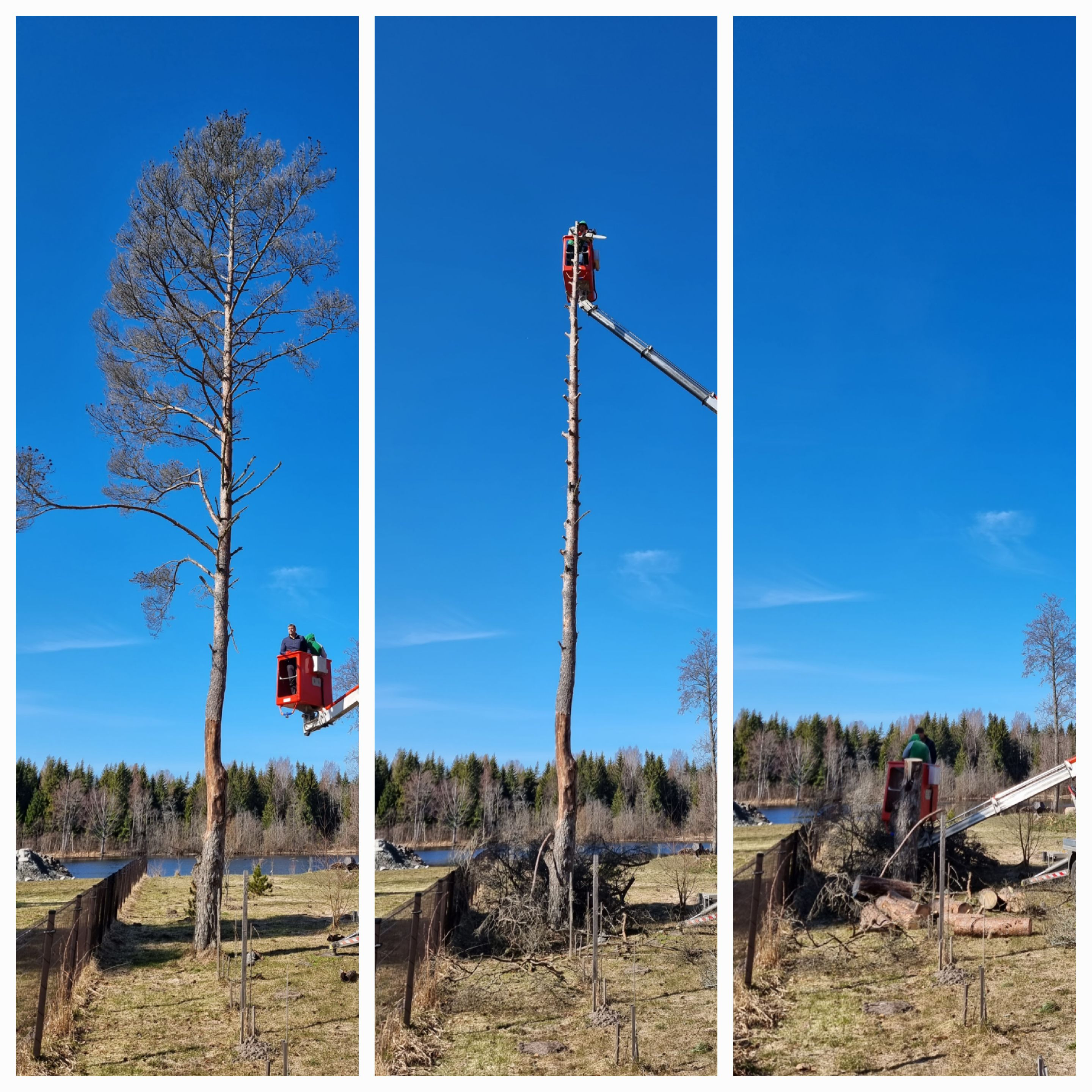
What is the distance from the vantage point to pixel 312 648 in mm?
5379

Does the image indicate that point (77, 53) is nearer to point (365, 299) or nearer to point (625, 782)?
point (365, 299)

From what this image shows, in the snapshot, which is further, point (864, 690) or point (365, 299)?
point (864, 690)

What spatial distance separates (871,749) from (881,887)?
988mm

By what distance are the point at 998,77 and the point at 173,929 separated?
6.34 meters

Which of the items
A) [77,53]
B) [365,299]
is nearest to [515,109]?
[365,299]

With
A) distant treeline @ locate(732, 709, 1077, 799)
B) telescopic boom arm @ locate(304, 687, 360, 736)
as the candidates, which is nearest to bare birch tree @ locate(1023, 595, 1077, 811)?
distant treeline @ locate(732, 709, 1077, 799)

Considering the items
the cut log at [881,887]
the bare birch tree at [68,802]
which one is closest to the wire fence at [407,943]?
the cut log at [881,887]

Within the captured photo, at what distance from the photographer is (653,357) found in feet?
15.1

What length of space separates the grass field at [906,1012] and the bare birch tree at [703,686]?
1.35 meters

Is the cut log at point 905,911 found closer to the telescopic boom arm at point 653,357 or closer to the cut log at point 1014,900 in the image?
the cut log at point 1014,900

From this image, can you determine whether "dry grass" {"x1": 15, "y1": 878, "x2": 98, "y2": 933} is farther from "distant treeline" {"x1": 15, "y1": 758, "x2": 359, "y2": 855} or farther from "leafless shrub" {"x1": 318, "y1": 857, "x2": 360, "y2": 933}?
"leafless shrub" {"x1": 318, "y1": 857, "x2": 360, "y2": 933}

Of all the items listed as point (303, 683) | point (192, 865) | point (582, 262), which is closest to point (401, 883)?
point (303, 683)

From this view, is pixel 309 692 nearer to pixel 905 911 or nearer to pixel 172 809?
pixel 172 809

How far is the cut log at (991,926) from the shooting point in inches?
189
